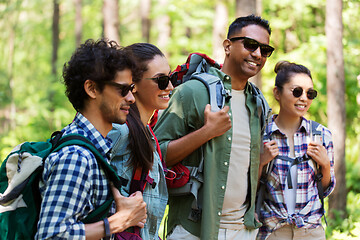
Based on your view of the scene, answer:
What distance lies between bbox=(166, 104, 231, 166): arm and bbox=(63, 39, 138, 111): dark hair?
99cm

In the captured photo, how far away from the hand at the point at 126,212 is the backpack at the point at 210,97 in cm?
89

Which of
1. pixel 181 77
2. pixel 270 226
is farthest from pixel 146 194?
pixel 270 226

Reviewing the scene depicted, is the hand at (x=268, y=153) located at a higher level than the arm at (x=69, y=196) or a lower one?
higher

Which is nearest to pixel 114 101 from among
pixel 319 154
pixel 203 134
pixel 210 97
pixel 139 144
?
pixel 139 144

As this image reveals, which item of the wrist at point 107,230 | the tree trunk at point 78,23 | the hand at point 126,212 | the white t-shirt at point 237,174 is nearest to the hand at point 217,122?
the white t-shirt at point 237,174

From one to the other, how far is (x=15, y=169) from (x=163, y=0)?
54.2ft

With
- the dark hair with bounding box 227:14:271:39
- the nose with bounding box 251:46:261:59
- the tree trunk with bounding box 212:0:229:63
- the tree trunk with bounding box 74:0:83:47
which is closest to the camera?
the nose with bounding box 251:46:261:59

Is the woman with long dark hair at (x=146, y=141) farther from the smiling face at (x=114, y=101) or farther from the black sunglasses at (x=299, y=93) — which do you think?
the black sunglasses at (x=299, y=93)

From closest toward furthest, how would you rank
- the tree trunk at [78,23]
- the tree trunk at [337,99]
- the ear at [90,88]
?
1. the ear at [90,88]
2. the tree trunk at [337,99]
3. the tree trunk at [78,23]

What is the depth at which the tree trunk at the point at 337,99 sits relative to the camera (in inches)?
281

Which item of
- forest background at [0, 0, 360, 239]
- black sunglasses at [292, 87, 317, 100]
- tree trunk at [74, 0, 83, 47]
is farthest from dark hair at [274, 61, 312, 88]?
tree trunk at [74, 0, 83, 47]

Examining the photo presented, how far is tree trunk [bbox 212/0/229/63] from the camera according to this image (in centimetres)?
899

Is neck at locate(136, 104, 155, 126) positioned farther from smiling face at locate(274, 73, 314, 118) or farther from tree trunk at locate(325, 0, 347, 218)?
tree trunk at locate(325, 0, 347, 218)

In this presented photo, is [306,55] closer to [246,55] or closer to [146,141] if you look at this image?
[246,55]
